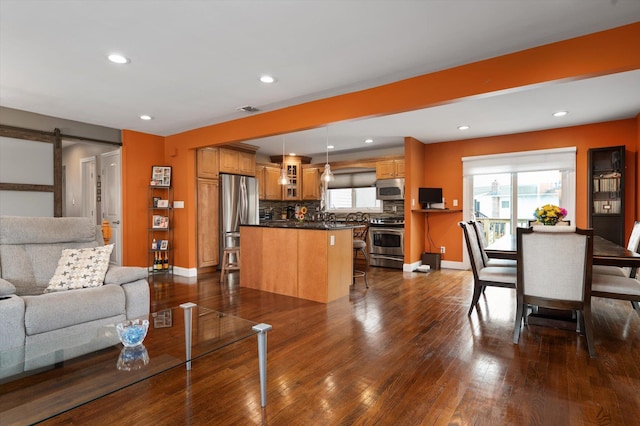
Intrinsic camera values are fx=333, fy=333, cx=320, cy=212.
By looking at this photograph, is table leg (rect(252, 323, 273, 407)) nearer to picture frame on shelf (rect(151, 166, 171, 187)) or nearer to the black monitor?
picture frame on shelf (rect(151, 166, 171, 187))

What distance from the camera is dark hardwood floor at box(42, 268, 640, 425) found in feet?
5.78

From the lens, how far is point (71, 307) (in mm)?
2447

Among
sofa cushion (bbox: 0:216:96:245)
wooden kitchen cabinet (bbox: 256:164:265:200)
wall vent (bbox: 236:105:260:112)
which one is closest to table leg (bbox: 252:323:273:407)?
sofa cushion (bbox: 0:216:96:245)

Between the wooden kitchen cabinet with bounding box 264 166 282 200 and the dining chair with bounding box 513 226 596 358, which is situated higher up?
the wooden kitchen cabinet with bounding box 264 166 282 200

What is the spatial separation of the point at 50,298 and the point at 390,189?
212 inches

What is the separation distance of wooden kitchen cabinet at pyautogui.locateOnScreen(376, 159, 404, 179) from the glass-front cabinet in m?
2.89

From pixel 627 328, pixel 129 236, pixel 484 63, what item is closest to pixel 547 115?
pixel 484 63

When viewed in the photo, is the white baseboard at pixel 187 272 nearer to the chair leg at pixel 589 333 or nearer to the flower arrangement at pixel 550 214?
the flower arrangement at pixel 550 214

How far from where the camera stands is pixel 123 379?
144cm

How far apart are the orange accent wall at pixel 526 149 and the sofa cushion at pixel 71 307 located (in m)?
4.61

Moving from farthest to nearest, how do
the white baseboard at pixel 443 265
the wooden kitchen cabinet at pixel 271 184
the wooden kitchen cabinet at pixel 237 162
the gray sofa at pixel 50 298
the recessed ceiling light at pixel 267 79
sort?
1. the wooden kitchen cabinet at pixel 271 184
2. the wooden kitchen cabinet at pixel 237 162
3. the white baseboard at pixel 443 265
4. the recessed ceiling light at pixel 267 79
5. the gray sofa at pixel 50 298

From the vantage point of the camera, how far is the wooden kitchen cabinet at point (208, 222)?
5.71 meters

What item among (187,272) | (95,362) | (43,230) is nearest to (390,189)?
(187,272)

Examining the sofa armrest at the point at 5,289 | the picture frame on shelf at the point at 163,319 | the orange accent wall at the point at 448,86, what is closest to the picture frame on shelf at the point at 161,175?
the orange accent wall at the point at 448,86
